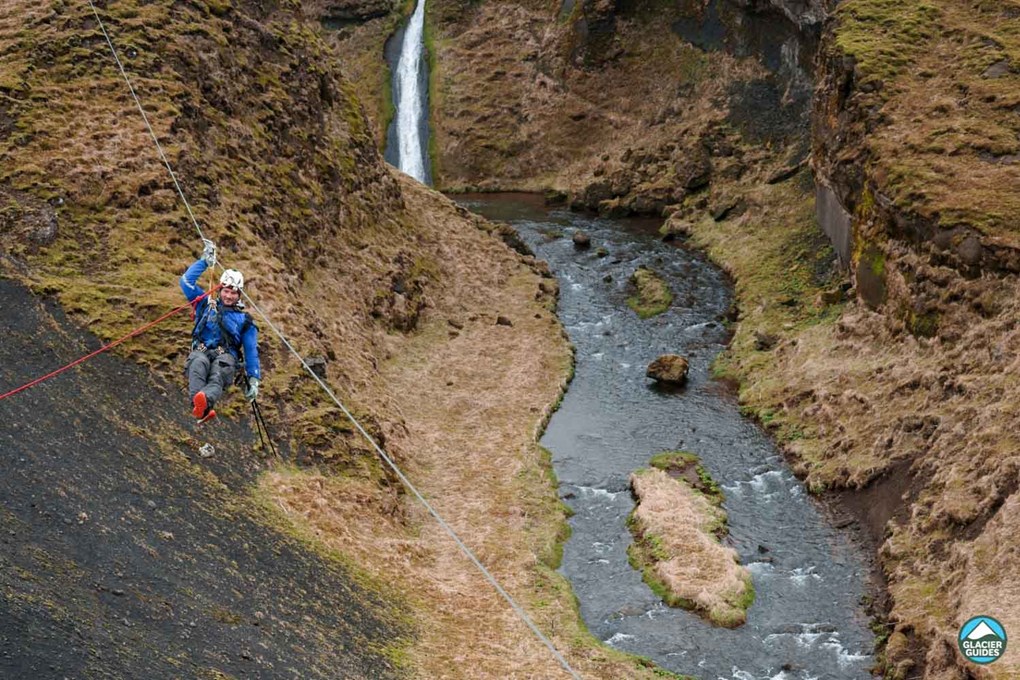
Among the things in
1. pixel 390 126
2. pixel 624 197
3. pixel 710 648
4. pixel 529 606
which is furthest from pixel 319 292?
pixel 390 126

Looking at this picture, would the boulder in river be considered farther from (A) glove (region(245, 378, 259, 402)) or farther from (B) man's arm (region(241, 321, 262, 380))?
(B) man's arm (region(241, 321, 262, 380))

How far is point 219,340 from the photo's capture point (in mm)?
22609

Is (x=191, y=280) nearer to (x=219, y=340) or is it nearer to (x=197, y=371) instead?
(x=219, y=340)

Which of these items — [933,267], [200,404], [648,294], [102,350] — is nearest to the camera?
[200,404]

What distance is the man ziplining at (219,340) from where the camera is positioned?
21875 millimetres

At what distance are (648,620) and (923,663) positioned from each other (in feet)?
20.4

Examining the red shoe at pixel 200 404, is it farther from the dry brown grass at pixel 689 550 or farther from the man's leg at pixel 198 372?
the dry brown grass at pixel 689 550

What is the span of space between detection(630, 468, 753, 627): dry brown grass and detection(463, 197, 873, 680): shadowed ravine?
1.31ft

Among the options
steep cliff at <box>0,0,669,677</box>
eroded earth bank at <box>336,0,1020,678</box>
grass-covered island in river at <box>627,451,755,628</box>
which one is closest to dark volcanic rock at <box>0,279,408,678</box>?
steep cliff at <box>0,0,669,677</box>

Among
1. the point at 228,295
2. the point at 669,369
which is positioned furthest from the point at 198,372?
the point at 669,369

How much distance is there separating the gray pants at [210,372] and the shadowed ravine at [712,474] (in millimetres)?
10672

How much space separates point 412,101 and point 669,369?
4536cm

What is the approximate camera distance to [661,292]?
4984cm

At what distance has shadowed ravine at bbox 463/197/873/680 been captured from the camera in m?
25.8
